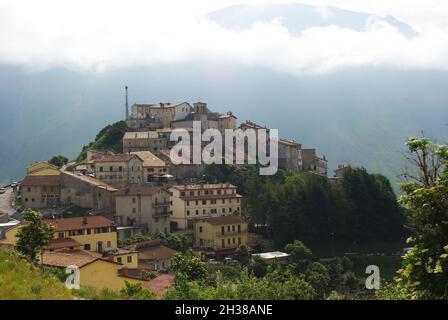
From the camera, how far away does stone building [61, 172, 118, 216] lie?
62.8 metres

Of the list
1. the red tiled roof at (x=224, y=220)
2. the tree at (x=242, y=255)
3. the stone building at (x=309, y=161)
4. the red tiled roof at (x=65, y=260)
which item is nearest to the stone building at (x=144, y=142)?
the stone building at (x=309, y=161)

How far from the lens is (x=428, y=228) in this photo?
15.9 m

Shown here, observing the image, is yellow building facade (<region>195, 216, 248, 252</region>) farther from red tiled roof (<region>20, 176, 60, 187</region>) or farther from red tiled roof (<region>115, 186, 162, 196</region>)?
red tiled roof (<region>20, 176, 60, 187</region>)

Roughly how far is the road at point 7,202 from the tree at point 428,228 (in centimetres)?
5269

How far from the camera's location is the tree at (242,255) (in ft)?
184

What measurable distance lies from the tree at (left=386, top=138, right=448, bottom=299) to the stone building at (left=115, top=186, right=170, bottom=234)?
45.1 metres

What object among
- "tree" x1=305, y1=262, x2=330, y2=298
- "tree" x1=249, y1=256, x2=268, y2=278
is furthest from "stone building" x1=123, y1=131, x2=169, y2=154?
"tree" x1=305, y1=262, x2=330, y2=298

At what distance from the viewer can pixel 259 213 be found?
66875 mm

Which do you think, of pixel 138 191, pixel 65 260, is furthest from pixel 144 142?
pixel 65 260

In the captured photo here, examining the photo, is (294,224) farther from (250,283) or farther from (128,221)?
(250,283)

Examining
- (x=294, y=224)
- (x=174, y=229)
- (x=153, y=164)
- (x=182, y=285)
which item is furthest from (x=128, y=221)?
(x=182, y=285)

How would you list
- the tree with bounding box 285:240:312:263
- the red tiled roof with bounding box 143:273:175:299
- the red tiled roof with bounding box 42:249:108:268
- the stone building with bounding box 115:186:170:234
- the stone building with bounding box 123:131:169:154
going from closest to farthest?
1. the red tiled roof with bounding box 42:249:108:268
2. the red tiled roof with bounding box 143:273:175:299
3. the tree with bounding box 285:240:312:263
4. the stone building with bounding box 115:186:170:234
5. the stone building with bounding box 123:131:169:154

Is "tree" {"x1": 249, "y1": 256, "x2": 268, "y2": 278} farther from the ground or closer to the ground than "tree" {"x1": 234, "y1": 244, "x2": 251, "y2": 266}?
closer to the ground

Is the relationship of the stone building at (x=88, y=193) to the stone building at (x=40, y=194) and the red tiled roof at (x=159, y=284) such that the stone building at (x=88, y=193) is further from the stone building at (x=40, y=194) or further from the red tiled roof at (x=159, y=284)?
the red tiled roof at (x=159, y=284)
